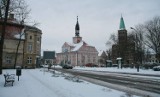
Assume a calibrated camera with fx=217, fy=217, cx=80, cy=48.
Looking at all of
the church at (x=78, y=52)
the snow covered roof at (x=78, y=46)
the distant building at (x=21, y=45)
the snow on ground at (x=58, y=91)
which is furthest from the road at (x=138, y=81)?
the snow covered roof at (x=78, y=46)

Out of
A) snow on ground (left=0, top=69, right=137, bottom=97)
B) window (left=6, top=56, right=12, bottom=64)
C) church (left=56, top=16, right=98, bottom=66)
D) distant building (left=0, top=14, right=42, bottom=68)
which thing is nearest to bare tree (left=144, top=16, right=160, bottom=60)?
distant building (left=0, top=14, right=42, bottom=68)

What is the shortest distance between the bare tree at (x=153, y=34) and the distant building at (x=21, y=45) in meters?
30.6

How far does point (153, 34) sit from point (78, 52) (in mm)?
60749

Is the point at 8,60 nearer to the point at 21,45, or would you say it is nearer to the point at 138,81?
the point at 21,45

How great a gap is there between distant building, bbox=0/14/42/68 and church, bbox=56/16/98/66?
5366 centimetres

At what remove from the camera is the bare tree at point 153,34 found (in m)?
56.5

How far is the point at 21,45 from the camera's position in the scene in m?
55.0

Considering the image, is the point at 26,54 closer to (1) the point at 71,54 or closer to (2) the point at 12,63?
(2) the point at 12,63

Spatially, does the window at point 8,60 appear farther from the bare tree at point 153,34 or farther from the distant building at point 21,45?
the bare tree at point 153,34

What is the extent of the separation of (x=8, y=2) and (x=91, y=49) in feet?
320

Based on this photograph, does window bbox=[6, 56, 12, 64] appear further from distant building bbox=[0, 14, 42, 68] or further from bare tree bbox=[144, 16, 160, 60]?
bare tree bbox=[144, 16, 160, 60]

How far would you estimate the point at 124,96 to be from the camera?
1095 centimetres

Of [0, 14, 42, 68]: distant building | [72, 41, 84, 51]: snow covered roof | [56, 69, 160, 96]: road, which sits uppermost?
[72, 41, 84, 51]: snow covered roof

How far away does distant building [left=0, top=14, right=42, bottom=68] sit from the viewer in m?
51.9
